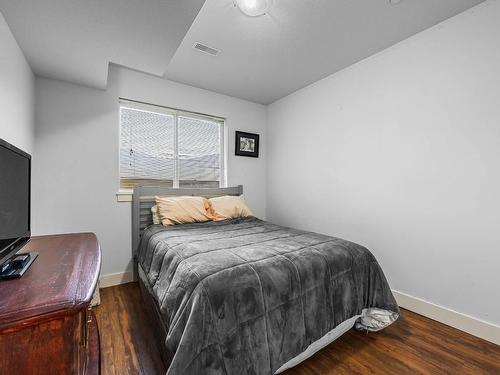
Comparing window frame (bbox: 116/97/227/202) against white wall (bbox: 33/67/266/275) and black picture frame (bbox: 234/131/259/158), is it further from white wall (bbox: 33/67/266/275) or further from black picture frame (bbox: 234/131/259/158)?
black picture frame (bbox: 234/131/259/158)

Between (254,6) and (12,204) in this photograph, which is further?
(254,6)

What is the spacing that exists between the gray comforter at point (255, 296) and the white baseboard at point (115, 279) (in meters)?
0.90

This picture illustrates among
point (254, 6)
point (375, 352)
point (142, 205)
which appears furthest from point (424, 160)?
point (142, 205)

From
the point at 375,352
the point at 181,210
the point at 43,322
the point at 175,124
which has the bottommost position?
the point at 375,352

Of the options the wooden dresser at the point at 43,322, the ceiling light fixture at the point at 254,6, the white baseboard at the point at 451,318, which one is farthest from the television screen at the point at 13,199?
the white baseboard at the point at 451,318

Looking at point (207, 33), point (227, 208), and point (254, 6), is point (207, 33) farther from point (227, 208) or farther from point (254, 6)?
point (227, 208)

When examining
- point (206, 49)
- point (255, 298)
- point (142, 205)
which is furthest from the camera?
point (142, 205)

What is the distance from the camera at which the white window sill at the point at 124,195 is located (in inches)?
104

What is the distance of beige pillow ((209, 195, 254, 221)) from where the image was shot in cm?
289

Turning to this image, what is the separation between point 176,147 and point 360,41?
236 cm

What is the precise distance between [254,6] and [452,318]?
2907 millimetres

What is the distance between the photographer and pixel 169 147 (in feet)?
10.1

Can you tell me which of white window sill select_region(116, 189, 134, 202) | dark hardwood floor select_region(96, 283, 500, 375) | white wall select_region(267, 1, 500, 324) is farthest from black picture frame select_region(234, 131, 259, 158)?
dark hardwood floor select_region(96, 283, 500, 375)

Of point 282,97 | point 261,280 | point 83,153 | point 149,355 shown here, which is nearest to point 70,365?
point 261,280
